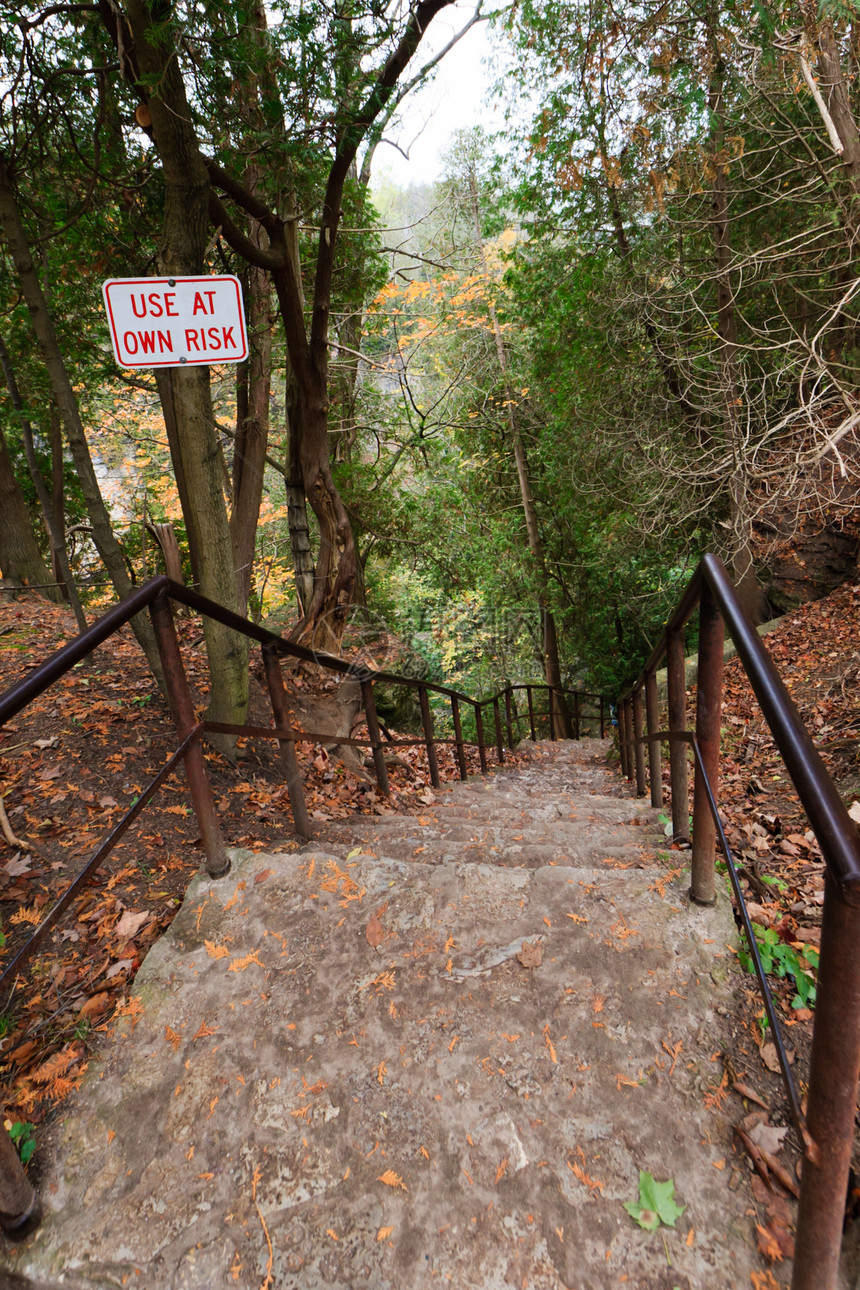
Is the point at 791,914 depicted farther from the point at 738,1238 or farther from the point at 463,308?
the point at 463,308

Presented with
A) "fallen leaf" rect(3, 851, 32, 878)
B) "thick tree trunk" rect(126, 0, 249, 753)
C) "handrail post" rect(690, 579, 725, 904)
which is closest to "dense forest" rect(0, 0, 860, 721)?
"thick tree trunk" rect(126, 0, 249, 753)

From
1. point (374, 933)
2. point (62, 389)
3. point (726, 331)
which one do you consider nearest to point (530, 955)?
point (374, 933)

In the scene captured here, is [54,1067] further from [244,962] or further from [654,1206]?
[654,1206]

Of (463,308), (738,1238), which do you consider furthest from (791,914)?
(463,308)

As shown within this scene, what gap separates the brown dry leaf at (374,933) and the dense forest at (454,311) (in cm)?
201

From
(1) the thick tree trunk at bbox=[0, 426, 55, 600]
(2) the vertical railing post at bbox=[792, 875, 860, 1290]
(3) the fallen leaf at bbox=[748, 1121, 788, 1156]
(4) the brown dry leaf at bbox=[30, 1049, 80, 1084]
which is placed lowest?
(3) the fallen leaf at bbox=[748, 1121, 788, 1156]

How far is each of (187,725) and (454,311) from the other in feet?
40.1

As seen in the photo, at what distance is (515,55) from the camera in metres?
8.65

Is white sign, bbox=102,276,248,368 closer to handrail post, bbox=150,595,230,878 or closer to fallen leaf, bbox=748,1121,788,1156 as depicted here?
handrail post, bbox=150,595,230,878

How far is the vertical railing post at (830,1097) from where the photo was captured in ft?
3.22

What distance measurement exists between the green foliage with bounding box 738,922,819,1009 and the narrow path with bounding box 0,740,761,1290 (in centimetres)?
10

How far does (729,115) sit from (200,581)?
294 inches

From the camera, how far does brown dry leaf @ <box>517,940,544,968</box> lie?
191 cm

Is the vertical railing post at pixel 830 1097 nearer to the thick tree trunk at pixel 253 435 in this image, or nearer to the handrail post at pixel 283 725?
the handrail post at pixel 283 725
